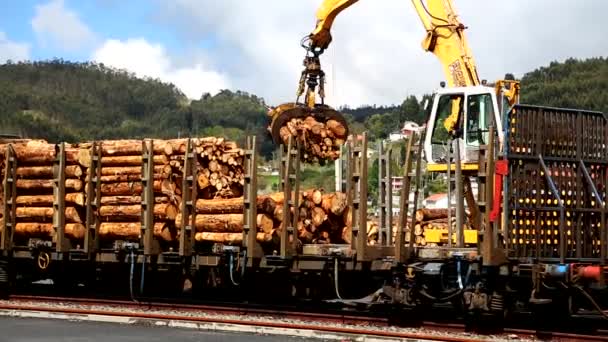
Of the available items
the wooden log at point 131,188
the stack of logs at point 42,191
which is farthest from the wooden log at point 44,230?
the wooden log at point 131,188

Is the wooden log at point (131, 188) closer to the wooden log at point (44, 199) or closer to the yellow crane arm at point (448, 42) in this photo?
the wooden log at point (44, 199)

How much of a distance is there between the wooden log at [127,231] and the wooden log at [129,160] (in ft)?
3.47

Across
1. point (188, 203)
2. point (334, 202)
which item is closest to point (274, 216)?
point (334, 202)

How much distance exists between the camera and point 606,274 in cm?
1249

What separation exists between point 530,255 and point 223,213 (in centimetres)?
511

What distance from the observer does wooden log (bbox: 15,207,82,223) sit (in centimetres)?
1667

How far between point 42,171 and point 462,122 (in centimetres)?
783

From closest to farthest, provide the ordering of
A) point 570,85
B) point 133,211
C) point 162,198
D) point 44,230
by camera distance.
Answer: point 162,198
point 133,211
point 44,230
point 570,85

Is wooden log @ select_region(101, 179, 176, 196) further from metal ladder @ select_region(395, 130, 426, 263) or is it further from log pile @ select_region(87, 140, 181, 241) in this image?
metal ladder @ select_region(395, 130, 426, 263)

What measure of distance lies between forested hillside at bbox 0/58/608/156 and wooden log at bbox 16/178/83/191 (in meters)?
123

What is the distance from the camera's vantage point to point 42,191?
17.3 meters

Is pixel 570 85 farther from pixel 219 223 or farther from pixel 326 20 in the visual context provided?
pixel 219 223

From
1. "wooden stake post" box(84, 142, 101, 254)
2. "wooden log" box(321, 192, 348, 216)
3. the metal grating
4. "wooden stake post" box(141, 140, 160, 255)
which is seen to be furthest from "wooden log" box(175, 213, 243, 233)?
the metal grating

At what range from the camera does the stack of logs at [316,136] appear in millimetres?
17141
